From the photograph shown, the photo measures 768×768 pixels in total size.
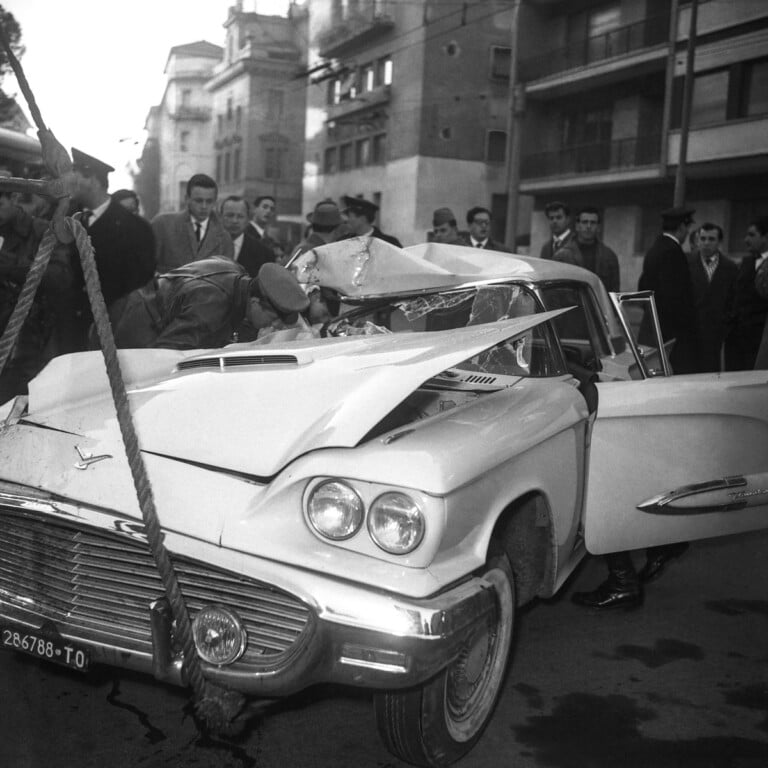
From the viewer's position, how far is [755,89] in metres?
22.7

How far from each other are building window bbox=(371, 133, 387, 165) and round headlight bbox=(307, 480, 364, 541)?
3640cm

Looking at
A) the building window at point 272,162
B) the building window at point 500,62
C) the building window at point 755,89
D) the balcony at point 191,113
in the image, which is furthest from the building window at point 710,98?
the building window at point 272,162

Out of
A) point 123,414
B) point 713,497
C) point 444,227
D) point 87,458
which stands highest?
point 444,227

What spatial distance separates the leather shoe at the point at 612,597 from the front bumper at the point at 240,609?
5.63ft

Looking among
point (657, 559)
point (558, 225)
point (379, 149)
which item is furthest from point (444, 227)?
point (379, 149)

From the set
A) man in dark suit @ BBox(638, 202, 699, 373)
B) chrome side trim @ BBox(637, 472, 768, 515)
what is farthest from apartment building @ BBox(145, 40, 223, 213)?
chrome side trim @ BBox(637, 472, 768, 515)

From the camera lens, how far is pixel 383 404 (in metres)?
2.72

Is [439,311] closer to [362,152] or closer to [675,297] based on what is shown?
[675,297]

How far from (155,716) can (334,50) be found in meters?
41.3

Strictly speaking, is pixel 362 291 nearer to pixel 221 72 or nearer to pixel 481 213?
pixel 481 213

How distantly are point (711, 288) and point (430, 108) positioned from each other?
27.9m

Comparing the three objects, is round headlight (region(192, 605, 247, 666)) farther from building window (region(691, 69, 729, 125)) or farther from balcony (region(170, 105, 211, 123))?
balcony (region(170, 105, 211, 123))

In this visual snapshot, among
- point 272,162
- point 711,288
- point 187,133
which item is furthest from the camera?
point 187,133

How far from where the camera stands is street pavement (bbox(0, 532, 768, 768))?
2.79m
